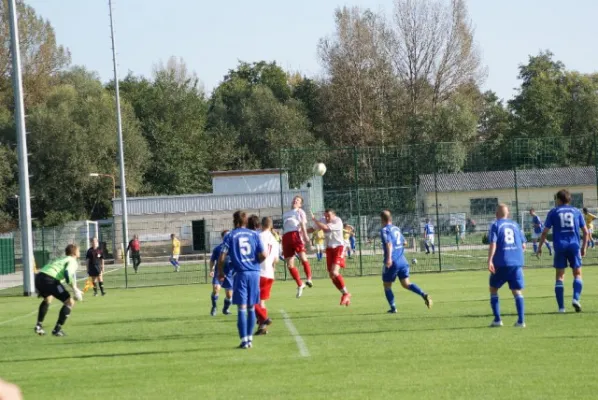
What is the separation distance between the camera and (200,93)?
9894 cm

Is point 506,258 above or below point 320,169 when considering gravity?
below

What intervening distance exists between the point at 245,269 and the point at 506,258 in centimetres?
410

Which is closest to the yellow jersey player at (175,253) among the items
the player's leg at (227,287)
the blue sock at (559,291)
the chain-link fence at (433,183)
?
the chain-link fence at (433,183)

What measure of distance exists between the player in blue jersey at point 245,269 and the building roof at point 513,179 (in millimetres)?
23170

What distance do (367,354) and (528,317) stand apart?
16.2 ft

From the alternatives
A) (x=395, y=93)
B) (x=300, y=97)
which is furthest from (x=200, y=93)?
(x=395, y=93)

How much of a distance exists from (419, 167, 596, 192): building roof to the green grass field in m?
15.8

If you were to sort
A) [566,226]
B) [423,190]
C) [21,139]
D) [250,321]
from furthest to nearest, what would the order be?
1. [423,190]
2. [21,139]
3. [566,226]
4. [250,321]

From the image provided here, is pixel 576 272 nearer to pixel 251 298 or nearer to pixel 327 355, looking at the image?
pixel 327 355

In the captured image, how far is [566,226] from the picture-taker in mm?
16562

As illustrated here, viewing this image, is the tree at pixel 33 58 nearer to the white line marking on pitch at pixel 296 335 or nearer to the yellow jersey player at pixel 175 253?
the yellow jersey player at pixel 175 253

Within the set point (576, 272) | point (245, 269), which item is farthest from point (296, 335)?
point (576, 272)

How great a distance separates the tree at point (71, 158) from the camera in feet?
237

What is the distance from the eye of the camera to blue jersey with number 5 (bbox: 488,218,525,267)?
14766mm
